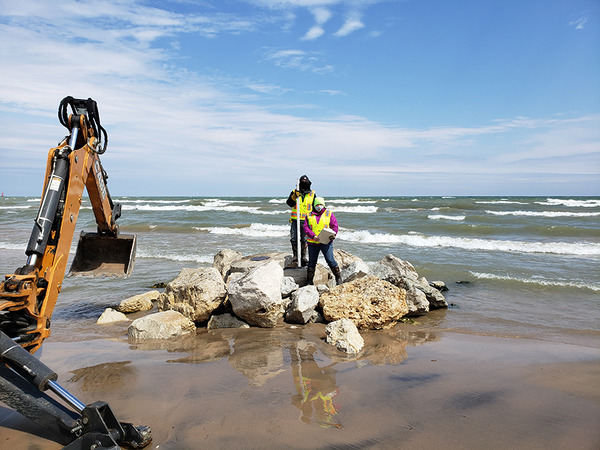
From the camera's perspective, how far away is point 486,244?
1552 cm

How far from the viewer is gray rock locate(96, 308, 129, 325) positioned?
21.4 feet

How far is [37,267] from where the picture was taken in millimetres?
3115

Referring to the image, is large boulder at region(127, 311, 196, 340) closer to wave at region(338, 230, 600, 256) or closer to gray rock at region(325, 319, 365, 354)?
gray rock at region(325, 319, 365, 354)

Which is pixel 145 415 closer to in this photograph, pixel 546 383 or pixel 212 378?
pixel 212 378

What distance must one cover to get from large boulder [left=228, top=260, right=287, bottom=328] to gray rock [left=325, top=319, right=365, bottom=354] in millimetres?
978

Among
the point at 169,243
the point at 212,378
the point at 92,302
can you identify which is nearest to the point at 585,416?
the point at 212,378

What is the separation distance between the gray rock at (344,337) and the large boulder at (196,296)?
195 centimetres

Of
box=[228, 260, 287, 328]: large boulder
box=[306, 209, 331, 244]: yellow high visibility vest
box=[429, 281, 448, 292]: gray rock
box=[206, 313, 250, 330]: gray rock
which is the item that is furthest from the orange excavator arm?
box=[429, 281, 448, 292]: gray rock

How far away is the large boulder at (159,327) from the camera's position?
5465 millimetres

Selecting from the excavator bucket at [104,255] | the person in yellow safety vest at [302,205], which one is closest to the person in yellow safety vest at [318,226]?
the person in yellow safety vest at [302,205]

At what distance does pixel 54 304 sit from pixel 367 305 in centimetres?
418

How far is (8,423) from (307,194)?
17.8 ft

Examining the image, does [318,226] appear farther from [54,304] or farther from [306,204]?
[54,304]

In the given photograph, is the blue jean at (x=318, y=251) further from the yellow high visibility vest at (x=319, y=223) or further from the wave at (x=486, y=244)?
the wave at (x=486, y=244)
